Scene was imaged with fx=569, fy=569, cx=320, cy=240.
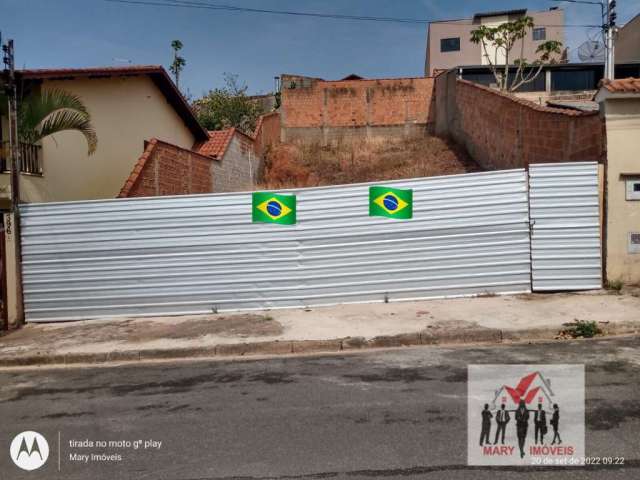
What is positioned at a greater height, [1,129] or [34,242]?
[1,129]

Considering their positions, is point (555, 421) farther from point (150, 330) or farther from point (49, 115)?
point (49, 115)

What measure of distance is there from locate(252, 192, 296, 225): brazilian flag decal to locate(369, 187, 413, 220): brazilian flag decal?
53.2 inches

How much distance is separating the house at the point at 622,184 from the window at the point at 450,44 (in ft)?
150

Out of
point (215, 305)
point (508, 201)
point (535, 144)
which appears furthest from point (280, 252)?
point (535, 144)

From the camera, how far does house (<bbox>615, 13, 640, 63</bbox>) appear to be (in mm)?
34406

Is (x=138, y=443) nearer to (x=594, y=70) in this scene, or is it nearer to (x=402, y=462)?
(x=402, y=462)

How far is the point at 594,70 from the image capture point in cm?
3134

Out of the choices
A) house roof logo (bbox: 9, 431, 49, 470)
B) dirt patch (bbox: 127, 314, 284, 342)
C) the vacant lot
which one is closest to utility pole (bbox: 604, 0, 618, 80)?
the vacant lot

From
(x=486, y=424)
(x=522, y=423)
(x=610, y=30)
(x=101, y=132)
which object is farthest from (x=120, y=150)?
(x=610, y=30)

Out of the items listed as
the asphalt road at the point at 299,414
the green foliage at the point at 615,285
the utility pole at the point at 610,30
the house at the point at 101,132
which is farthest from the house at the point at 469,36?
the asphalt road at the point at 299,414

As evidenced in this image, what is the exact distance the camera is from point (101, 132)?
14984 millimetres

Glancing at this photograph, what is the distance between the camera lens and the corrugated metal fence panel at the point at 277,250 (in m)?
9.52

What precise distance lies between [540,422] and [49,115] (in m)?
10.0

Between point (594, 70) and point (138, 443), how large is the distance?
3340cm
